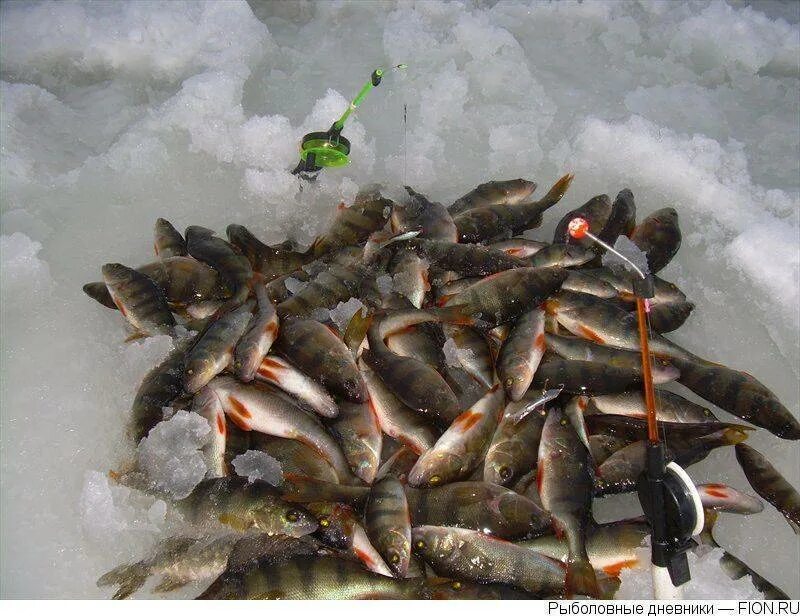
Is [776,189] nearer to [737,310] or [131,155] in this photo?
[737,310]

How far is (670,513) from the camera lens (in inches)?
85.4

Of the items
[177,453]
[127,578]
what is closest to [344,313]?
[177,453]

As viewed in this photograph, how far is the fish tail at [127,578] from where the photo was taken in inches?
98.5

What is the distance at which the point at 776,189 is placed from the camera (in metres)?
4.26

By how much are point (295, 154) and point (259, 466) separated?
2.46 metres

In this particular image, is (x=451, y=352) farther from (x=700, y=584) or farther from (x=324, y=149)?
(x=324, y=149)

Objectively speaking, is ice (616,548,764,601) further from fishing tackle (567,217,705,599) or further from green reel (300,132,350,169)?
green reel (300,132,350,169)

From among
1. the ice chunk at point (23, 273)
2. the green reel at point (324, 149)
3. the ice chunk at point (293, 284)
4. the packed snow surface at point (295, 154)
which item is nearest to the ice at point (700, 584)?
the packed snow surface at point (295, 154)

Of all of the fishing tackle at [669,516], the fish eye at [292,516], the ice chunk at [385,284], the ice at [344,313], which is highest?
the fishing tackle at [669,516]

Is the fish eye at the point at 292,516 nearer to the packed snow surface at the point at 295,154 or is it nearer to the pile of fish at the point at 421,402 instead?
the pile of fish at the point at 421,402

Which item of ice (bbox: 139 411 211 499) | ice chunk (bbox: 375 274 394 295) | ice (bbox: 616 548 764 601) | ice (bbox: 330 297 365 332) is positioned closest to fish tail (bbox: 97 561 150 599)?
ice (bbox: 139 411 211 499)

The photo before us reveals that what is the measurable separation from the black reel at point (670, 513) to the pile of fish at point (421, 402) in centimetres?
35

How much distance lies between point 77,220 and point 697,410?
3678 millimetres

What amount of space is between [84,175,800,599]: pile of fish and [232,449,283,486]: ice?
0.19ft
